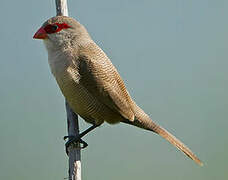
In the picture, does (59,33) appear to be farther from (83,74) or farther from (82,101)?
(82,101)

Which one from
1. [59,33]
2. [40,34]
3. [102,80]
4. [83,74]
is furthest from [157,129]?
[40,34]

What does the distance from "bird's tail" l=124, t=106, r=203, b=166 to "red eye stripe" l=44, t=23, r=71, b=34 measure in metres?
1.02

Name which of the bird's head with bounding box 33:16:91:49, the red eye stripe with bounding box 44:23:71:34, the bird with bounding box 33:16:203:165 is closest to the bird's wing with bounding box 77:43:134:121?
the bird with bounding box 33:16:203:165

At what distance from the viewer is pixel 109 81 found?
3922 millimetres

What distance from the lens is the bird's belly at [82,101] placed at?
3.80m

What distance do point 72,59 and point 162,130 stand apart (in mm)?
1097

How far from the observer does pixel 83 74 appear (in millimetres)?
3852

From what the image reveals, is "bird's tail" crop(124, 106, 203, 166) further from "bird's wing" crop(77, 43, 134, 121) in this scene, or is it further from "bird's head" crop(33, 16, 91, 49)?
"bird's head" crop(33, 16, 91, 49)

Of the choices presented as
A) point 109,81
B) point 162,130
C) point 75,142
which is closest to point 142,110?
point 162,130

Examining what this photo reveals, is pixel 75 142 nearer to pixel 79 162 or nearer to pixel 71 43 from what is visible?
pixel 79 162

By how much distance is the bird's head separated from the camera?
3914mm

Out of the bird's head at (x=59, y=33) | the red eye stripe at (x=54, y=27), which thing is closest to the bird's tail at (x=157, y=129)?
the bird's head at (x=59, y=33)

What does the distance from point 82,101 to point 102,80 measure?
252 mm

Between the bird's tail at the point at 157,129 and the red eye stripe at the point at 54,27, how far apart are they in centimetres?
102
